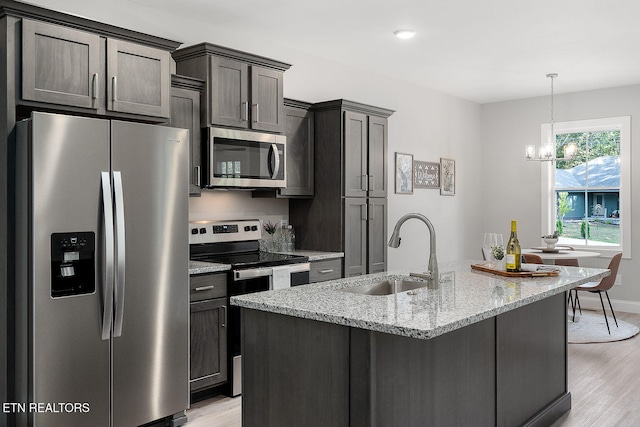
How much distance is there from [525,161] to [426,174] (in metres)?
1.58

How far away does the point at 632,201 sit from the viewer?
6.40 m

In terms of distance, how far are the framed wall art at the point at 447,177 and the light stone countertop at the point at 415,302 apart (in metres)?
3.78

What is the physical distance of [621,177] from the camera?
6.46m

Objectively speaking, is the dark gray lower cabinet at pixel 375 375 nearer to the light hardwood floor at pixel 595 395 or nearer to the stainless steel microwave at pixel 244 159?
the light hardwood floor at pixel 595 395

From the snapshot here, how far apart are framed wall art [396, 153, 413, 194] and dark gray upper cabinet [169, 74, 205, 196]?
2.83 metres

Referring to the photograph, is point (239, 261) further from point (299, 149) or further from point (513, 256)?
point (513, 256)

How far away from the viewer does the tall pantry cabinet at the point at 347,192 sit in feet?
15.0

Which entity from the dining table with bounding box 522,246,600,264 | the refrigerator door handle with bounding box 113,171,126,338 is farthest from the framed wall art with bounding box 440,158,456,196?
the refrigerator door handle with bounding box 113,171,126,338

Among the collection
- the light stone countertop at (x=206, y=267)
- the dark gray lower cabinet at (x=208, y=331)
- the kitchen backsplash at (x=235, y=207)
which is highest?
the kitchen backsplash at (x=235, y=207)

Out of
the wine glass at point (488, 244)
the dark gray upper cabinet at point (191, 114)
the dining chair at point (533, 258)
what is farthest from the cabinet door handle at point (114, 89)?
the dining chair at point (533, 258)

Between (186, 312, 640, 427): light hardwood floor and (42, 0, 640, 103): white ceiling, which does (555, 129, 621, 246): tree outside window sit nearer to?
(42, 0, 640, 103): white ceiling

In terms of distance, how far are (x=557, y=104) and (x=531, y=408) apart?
490cm

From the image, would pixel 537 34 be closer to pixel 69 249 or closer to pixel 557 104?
pixel 557 104


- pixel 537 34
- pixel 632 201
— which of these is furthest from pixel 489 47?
pixel 632 201
